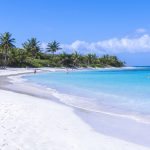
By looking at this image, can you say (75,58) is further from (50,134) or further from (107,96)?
(50,134)

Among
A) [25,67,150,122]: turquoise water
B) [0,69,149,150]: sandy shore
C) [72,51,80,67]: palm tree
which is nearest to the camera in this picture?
[0,69,149,150]: sandy shore

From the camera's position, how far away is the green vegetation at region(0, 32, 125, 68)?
265 feet

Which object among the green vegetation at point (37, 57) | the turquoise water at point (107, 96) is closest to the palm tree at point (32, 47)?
the green vegetation at point (37, 57)

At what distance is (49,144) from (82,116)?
4.76 metres

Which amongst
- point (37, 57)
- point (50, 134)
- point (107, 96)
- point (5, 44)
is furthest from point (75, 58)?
point (50, 134)

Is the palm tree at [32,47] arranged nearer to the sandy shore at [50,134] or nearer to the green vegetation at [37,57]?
the green vegetation at [37,57]

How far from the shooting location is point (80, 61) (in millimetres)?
127250

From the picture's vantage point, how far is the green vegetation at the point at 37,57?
265ft

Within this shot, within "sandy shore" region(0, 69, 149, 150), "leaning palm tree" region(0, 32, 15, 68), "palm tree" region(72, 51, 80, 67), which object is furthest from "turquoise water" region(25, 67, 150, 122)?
"palm tree" region(72, 51, 80, 67)

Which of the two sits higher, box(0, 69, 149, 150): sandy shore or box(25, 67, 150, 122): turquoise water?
box(0, 69, 149, 150): sandy shore

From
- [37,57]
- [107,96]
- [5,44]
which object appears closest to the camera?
[107,96]

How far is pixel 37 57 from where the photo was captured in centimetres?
10375

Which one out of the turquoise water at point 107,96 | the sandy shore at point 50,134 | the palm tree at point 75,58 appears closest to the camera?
the sandy shore at point 50,134

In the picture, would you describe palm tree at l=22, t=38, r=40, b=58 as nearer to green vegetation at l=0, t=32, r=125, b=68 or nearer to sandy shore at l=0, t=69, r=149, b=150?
green vegetation at l=0, t=32, r=125, b=68
